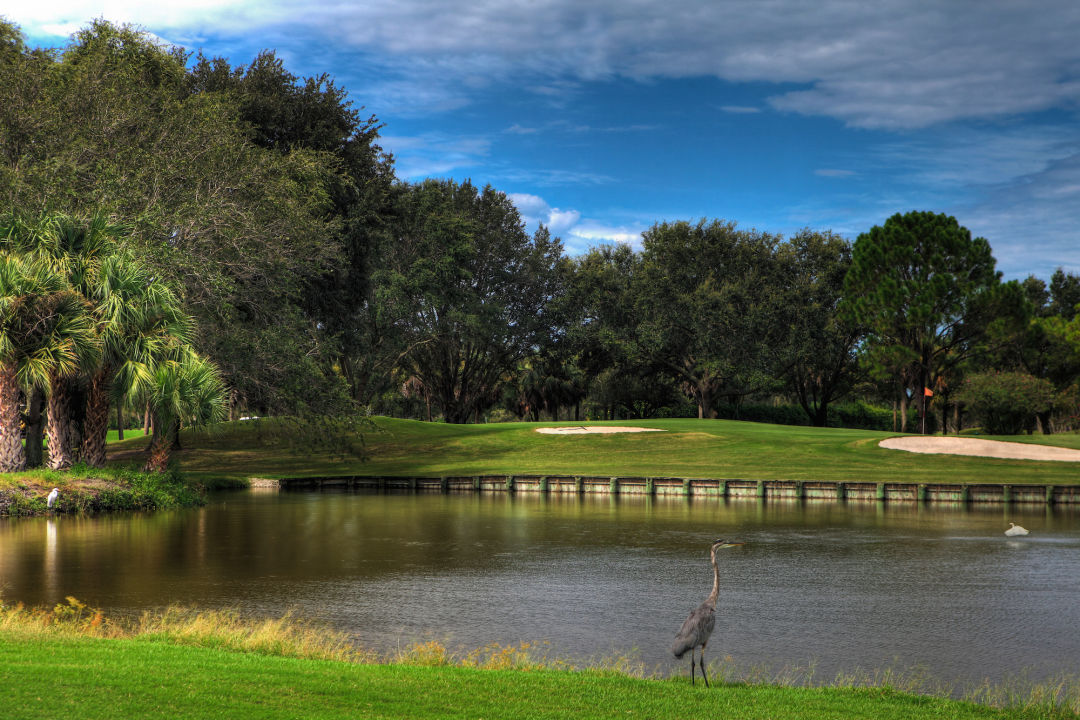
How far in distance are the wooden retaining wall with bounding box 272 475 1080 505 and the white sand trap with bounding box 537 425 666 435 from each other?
1192cm

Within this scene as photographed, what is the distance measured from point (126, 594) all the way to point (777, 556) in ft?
46.8

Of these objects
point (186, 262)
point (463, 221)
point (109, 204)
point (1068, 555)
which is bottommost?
point (1068, 555)

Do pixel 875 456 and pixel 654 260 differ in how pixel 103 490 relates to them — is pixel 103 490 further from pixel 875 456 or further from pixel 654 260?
pixel 654 260

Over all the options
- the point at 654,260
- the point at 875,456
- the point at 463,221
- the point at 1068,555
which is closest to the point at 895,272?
the point at 654,260

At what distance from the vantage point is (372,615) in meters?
15.3

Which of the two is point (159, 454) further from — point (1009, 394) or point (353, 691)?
point (1009, 394)

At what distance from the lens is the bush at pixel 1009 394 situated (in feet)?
212

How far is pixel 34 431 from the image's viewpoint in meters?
34.1

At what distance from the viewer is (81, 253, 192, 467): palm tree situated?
29984 mm

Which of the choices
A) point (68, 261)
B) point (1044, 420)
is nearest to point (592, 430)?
point (68, 261)

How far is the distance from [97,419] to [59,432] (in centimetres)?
124

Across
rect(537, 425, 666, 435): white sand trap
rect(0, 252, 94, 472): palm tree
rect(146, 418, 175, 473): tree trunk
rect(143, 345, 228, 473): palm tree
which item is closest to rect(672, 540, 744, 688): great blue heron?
rect(143, 345, 228, 473): palm tree

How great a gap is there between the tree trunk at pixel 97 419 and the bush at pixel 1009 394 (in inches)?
2280

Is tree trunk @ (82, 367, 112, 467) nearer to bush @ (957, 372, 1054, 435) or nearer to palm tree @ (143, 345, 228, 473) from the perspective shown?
palm tree @ (143, 345, 228, 473)
